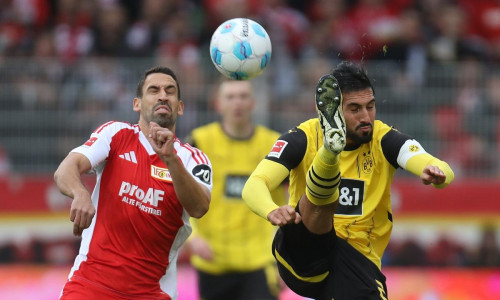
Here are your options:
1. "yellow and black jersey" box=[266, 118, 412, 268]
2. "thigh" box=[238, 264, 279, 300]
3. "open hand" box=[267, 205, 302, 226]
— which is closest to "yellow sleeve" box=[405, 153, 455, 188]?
"yellow and black jersey" box=[266, 118, 412, 268]

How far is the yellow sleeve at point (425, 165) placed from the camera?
635 centimetres

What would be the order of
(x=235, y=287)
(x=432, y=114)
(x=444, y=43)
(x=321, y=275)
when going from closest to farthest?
(x=321, y=275), (x=235, y=287), (x=432, y=114), (x=444, y=43)

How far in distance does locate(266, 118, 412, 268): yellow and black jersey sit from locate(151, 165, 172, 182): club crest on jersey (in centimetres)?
74

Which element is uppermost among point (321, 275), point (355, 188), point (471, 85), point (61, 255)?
point (471, 85)

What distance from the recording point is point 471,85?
12867mm

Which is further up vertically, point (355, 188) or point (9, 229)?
point (355, 188)

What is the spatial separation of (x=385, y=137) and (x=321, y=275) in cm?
108

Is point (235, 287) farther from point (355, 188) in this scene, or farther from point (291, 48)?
point (291, 48)

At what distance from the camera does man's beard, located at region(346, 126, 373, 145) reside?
6688 mm

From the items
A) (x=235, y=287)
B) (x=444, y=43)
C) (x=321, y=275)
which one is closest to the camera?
(x=321, y=275)

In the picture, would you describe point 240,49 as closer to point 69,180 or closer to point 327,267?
point 327,267

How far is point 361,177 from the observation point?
22.2ft

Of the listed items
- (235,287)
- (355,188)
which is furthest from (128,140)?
(235,287)

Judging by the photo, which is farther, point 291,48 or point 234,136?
point 291,48
